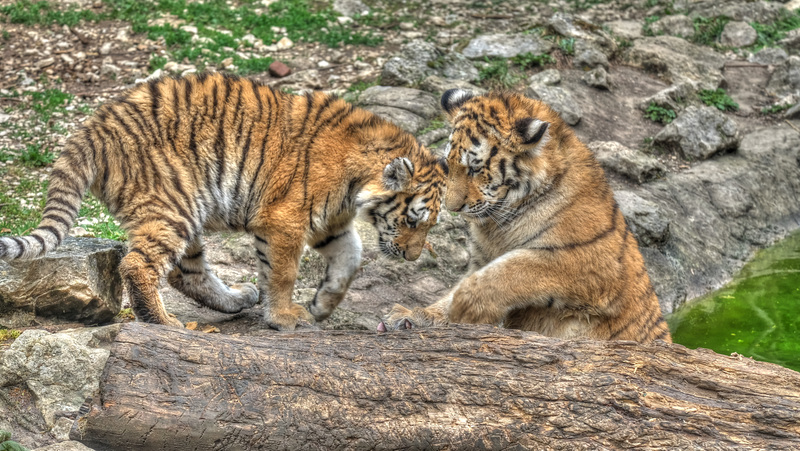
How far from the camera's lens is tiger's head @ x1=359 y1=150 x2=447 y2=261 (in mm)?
4355

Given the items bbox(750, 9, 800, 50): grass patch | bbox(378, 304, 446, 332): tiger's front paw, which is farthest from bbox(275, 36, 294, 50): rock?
bbox(750, 9, 800, 50): grass patch

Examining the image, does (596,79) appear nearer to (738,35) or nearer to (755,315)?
(738,35)

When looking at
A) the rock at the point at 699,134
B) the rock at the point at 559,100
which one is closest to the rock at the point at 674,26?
the rock at the point at 699,134

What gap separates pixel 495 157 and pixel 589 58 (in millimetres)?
5295

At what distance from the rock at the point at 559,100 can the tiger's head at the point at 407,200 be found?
3.59 meters

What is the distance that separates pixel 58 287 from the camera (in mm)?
4121

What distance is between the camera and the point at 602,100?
27.9ft

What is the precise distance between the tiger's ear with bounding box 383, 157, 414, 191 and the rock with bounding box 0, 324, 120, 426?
5.72 feet

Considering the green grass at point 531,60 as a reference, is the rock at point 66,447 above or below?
above

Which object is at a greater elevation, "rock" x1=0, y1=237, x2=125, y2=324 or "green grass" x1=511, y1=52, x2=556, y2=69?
"rock" x1=0, y1=237, x2=125, y2=324

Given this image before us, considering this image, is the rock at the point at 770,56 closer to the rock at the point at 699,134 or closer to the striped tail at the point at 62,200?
the rock at the point at 699,134

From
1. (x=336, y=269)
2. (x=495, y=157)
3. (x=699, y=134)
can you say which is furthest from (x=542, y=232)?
(x=699, y=134)

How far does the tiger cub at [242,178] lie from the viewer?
13.3ft

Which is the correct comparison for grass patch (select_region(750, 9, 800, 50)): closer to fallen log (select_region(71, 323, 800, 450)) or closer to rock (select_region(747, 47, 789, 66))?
rock (select_region(747, 47, 789, 66))
